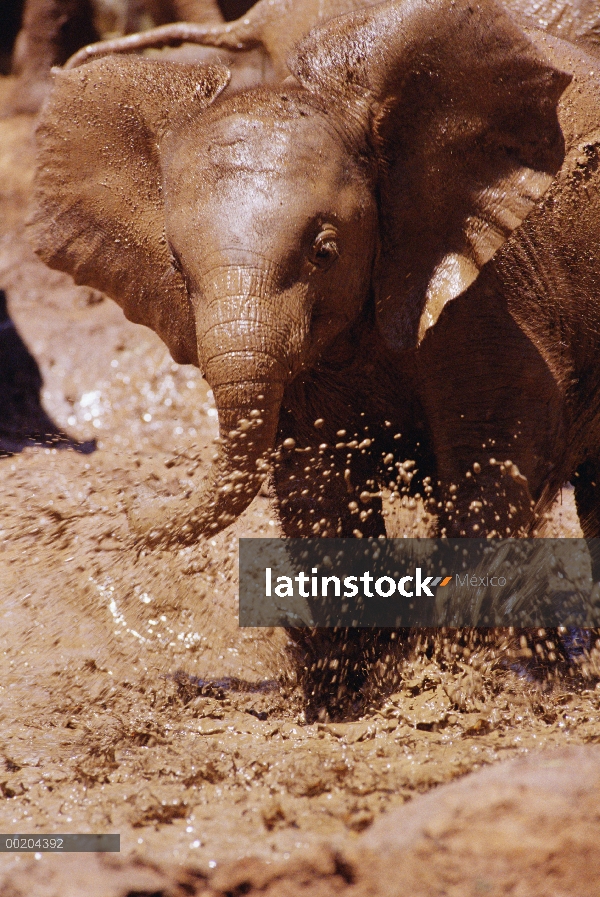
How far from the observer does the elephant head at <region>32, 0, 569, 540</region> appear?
2.72 meters

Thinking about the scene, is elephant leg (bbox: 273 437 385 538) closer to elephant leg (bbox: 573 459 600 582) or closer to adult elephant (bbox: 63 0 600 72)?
elephant leg (bbox: 573 459 600 582)

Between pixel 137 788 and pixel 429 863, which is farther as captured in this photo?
pixel 137 788

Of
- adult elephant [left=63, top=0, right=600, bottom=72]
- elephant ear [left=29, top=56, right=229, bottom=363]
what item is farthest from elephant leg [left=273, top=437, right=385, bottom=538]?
adult elephant [left=63, top=0, right=600, bottom=72]

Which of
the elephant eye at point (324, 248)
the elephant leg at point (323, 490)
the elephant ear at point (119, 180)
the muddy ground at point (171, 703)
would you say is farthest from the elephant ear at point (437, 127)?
the muddy ground at point (171, 703)

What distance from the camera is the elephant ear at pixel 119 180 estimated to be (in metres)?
3.25

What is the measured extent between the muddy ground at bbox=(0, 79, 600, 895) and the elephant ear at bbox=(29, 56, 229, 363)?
1.19 metres

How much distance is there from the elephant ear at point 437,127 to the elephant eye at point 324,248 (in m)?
0.29

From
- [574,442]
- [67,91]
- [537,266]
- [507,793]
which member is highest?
[67,91]

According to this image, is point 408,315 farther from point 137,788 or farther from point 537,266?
point 137,788

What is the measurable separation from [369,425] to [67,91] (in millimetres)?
1608

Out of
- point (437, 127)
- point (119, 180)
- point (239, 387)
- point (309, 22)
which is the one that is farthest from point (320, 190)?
point (309, 22)

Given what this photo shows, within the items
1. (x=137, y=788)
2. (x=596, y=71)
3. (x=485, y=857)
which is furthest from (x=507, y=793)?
(x=596, y=71)

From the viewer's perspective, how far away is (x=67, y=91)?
3.44 metres

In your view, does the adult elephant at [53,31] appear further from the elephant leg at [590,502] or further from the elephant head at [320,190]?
the elephant leg at [590,502]
